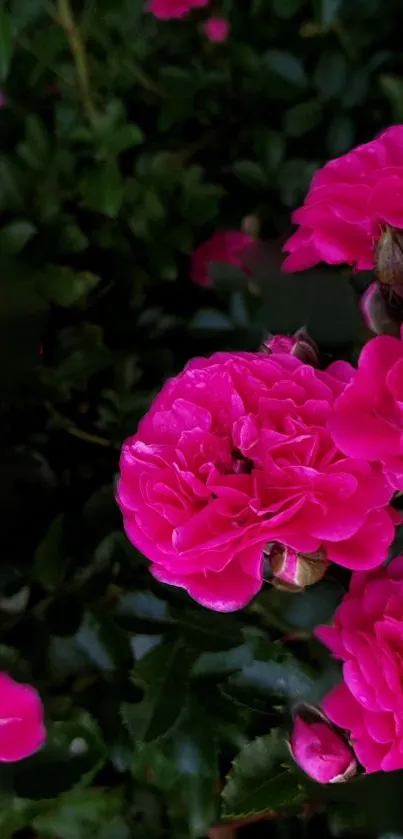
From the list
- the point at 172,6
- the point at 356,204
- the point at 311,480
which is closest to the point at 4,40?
the point at 172,6

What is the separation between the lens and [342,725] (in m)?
0.43

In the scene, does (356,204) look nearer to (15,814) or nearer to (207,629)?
(207,629)

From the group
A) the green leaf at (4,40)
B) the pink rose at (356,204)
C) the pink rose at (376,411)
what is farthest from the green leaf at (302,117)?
the pink rose at (376,411)

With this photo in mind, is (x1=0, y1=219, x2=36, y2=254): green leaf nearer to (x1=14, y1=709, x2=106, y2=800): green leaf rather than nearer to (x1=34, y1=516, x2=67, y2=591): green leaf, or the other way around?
(x1=34, y1=516, x2=67, y2=591): green leaf

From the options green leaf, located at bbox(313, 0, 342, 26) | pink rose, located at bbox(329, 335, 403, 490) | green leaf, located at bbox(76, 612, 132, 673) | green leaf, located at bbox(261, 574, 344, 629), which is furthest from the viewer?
green leaf, located at bbox(313, 0, 342, 26)

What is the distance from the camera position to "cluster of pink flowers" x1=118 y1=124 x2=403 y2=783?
390 mm

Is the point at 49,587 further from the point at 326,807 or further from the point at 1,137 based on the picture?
the point at 1,137

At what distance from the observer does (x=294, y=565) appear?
1.38 ft

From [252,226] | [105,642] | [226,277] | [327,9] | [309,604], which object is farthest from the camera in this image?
[252,226]

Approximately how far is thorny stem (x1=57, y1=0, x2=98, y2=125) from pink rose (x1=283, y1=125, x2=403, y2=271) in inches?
19.8

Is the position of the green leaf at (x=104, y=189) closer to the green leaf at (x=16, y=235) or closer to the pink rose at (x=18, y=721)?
the green leaf at (x=16, y=235)

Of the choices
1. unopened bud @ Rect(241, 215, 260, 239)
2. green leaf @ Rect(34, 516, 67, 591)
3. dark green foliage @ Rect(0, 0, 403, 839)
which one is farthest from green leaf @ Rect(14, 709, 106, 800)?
unopened bud @ Rect(241, 215, 260, 239)

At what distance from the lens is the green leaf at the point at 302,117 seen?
3.11 ft

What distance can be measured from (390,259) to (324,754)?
290mm
